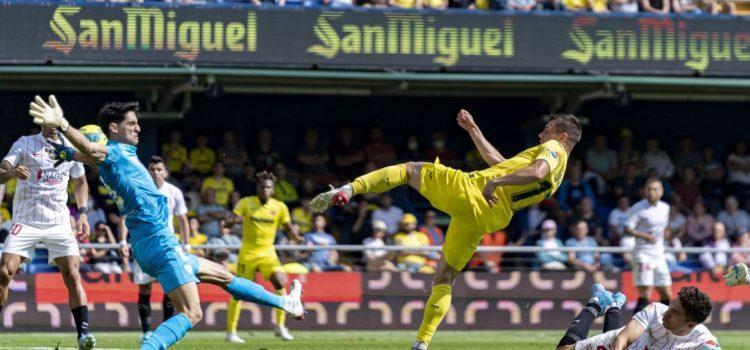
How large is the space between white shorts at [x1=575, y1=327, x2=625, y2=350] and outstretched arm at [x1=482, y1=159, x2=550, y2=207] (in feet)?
4.20

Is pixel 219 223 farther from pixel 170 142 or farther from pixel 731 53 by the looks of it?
pixel 731 53

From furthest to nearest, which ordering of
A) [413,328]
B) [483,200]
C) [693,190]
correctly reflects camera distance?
1. [693,190]
2. [413,328]
3. [483,200]

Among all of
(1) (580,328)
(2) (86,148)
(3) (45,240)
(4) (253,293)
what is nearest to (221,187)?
(3) (45,240)

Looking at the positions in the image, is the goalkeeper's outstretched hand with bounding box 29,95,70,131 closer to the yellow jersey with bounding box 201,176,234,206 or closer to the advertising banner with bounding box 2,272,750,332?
the advertising banner with bounding box 2,272,750,332

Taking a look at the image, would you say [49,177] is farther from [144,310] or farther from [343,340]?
[343,340]

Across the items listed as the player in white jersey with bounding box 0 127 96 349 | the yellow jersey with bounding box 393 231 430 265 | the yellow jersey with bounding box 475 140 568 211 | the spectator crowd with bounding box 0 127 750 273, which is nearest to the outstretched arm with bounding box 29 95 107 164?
the player in white jersey with bounding box 0 127 96 349

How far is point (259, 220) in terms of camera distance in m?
15.7

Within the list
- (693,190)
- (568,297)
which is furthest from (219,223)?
(693,190)

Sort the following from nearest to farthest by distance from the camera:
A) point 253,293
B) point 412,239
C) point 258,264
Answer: point 253,293, point 258,264, point 412,239

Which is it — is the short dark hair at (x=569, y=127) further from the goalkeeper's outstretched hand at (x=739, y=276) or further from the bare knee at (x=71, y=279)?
the bare knee at (x=71, y=279)

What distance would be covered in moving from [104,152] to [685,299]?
394 centimetres

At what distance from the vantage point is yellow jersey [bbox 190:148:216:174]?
65.0 feet

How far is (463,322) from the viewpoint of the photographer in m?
17.6

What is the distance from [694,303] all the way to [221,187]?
11309 millimetres
